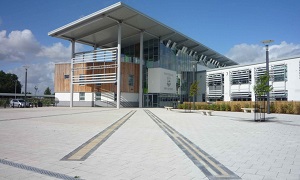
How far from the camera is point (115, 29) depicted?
42.5 metres

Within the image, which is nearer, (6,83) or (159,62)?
(159,62)

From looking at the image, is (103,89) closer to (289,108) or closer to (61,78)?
(61,78)

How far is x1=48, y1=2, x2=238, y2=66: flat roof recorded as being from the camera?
1460 inches

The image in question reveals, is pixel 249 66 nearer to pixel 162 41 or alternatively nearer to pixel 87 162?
pixel 162 41

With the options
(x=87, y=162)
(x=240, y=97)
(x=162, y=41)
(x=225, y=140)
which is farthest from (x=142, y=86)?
(x=87, y=162)

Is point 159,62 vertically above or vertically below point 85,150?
above

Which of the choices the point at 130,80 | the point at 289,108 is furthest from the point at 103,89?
the point at 289,108

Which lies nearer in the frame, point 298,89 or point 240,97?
point 298,89

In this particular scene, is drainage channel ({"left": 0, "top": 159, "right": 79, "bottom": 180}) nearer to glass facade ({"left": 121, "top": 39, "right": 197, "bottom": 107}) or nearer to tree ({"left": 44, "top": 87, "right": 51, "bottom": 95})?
glass facade ({"left": 121, "top": 39, "right": 197, "bottom": 107})

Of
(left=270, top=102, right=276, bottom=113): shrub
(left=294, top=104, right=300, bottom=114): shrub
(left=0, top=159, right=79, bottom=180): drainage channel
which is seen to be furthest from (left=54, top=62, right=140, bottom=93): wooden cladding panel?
(left=0, top=159, right=79, bottom=180): drainage channel

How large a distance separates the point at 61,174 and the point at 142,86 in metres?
40.9

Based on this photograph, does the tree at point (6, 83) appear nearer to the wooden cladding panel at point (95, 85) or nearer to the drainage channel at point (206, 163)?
the wooden cladding panel at point (95, 85)

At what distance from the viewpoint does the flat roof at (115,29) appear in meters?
37.1

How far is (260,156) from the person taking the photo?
6.94 metres
